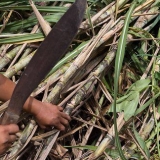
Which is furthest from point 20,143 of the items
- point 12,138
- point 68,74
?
point 68,74

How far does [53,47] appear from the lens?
2.84 ft

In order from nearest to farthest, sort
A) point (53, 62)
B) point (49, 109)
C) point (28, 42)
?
point (53, 62) → point (49, 109) → point (28, 42)

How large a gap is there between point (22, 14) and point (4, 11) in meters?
0.07

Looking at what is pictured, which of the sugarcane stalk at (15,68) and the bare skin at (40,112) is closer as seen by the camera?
the bare skin at (40,112)

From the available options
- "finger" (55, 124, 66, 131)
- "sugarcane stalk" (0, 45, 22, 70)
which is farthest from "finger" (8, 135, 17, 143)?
"sugarcane stalk" (0, 45, 22, 70)

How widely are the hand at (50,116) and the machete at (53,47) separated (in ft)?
0.65

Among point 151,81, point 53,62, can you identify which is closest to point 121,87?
point 151,81

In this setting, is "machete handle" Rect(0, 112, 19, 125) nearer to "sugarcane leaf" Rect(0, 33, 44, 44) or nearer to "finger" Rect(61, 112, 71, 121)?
"finger" Rect(61, 112, 71, 121)

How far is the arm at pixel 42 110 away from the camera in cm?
113

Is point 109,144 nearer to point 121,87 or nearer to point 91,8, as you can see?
point 121,87

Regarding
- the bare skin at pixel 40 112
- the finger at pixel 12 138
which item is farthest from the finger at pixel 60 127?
the finger at pixel 12 138

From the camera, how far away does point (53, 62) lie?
0.88m

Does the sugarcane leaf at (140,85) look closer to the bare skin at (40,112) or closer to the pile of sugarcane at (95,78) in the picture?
the pile of sugarcane at (95,78)

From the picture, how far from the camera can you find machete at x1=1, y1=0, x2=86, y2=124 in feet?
2.78
